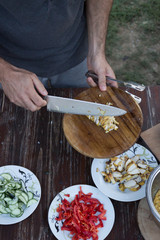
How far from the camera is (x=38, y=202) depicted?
4.57 ft

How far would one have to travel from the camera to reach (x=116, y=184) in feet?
4.69

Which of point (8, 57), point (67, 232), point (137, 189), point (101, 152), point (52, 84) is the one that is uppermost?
point (8, 57)

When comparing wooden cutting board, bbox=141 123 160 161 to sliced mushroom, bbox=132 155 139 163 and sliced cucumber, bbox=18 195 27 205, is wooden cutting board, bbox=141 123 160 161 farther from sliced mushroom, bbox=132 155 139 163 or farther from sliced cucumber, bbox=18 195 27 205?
sliced cucumber, bbox=18 195 27 205

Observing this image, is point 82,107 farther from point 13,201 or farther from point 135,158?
point 13,201

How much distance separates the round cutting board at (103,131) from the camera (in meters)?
1.46

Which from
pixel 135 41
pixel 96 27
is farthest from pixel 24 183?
pixel 135 41

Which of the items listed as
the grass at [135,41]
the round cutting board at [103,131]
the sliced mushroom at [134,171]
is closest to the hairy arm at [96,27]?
the round cutting board at [103,131]

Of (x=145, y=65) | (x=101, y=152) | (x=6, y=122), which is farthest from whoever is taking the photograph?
(x=145, y=65)

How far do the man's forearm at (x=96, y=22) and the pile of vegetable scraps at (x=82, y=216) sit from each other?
966mm

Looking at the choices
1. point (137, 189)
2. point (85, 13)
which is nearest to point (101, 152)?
point (137, 189)

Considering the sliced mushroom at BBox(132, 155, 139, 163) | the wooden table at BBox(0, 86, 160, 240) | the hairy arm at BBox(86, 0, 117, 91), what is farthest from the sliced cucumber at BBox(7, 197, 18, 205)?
the hairy arm at BBox(86, 0, 117, 91)

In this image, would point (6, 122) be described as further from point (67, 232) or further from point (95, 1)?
point (95, 1)

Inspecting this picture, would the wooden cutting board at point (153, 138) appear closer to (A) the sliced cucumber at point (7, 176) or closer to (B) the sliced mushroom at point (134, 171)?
(B) the sliced mushroom at point (134, 171)

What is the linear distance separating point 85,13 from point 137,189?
126 centimetres
